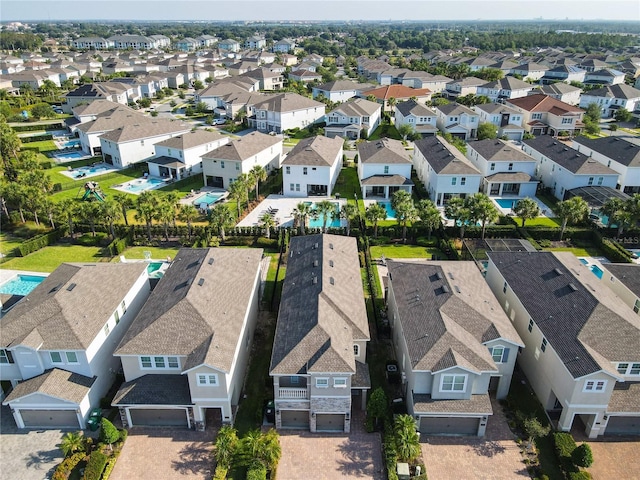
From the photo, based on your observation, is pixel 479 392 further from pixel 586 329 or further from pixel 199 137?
pixel 199 137

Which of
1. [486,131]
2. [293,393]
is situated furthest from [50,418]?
[486,131]

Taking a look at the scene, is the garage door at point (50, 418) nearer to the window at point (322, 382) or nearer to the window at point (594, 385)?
the window at point (322, 382)

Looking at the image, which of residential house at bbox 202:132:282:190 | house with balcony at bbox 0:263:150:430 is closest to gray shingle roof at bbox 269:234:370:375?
house with balcony at bbox 0:263:150:430

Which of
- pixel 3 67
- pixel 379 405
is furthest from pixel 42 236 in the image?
pixel 3 67

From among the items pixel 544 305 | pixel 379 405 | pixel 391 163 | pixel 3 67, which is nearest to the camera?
pixel 379 405

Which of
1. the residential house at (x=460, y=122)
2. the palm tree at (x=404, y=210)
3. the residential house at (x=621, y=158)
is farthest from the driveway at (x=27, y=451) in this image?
the residential house at (x=460, y=122)

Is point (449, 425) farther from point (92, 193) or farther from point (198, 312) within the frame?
point (92, 193)
